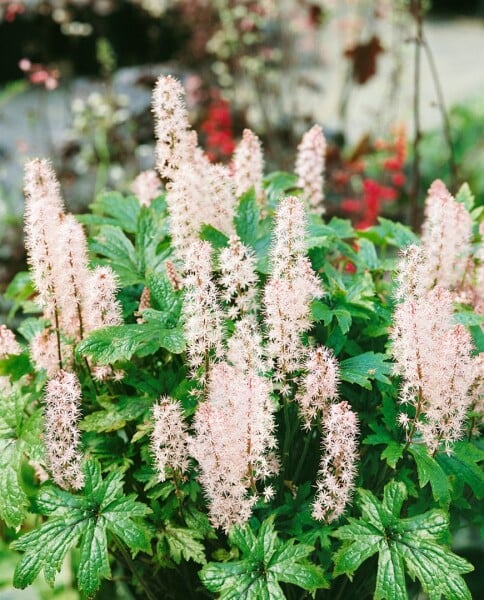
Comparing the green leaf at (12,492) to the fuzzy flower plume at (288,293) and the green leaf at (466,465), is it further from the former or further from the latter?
the green leaf at (466,465)

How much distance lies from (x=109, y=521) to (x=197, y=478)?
21 centimetres

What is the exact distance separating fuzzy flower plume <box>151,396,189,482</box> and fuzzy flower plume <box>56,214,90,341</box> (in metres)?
0.34

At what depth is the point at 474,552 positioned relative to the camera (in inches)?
98.7

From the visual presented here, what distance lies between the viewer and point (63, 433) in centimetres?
172

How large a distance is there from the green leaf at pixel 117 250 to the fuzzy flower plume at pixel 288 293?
50 cm

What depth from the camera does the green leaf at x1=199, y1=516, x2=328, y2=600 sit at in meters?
1.56

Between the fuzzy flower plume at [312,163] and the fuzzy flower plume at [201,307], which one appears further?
the fuzzy flower plume at [312,163]

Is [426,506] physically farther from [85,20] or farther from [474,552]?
[85,20]

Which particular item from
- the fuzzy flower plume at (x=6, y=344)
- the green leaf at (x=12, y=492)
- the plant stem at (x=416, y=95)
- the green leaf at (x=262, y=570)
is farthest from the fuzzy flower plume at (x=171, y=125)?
the plant stem at (x=416, y=95)

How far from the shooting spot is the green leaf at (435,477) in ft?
5.59

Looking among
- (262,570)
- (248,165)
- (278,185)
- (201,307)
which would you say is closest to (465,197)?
(278,185)

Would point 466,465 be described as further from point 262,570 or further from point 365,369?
point 262,570

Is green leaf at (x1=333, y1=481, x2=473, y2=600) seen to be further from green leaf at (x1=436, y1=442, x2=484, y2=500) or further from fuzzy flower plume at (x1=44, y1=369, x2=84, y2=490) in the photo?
fuzzy flower plume at (x1=44, y1=369, x2=84, y2=490)

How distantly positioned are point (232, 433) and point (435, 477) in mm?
488
